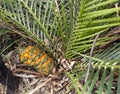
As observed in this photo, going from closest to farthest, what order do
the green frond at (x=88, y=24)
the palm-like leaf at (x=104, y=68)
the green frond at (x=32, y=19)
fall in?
the palm-like leaf at (x=104, y=68)
the green frond at (x=88, y=24)
the green frond at (x=32, y=19)

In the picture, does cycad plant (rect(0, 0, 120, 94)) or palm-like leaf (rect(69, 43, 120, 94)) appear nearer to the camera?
palm-like leaf (rect(69, 43, 120, 94))

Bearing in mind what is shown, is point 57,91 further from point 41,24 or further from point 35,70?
point 41,24

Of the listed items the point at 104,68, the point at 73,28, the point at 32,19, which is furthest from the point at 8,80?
the point at 104,68

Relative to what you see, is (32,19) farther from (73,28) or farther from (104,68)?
(104,68)

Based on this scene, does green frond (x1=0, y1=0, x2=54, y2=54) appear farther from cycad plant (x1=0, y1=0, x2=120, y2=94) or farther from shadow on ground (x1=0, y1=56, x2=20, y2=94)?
shadow on ground (x1=0, y1=56, x2=20, y2=94)

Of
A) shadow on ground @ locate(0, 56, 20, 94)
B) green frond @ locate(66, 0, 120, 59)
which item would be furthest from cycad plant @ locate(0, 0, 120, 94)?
shadow on ground @ locate(0, 56, 20, 94)

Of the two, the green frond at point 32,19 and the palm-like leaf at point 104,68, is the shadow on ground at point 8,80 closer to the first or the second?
the green frond at point 32,19

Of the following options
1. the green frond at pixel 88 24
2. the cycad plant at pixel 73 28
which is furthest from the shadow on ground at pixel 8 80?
the green frond at pixel 88 24

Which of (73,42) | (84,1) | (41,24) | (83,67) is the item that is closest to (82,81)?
(83,67)
